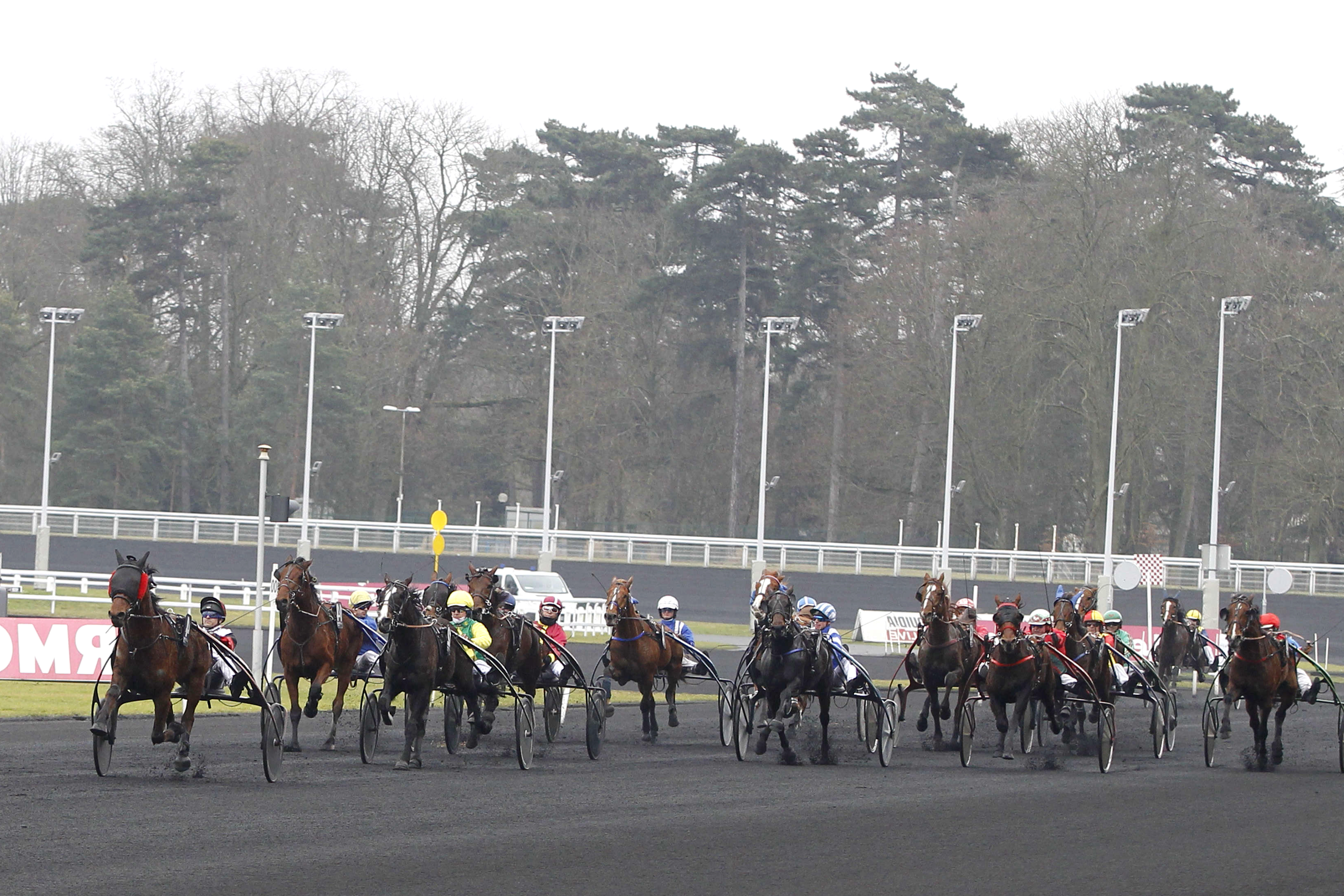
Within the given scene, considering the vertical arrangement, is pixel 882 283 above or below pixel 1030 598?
above

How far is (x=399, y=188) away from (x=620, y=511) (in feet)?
44.8

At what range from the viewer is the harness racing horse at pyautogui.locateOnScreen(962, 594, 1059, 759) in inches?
614

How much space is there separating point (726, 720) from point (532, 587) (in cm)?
1917

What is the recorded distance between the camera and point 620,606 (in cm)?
1769

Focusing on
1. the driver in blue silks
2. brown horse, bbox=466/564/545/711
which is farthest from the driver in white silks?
the driver in blue silks

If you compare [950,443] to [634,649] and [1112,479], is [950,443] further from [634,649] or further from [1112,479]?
[634,649]

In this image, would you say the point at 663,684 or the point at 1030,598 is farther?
the point at 1030,598

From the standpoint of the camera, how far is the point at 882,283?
176 ft

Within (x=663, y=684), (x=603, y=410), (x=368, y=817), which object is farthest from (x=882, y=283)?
(x=368, y=817)

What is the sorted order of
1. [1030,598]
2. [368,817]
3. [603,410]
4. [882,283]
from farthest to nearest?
[603,410]
[882,283]
[1030,598]
[368,817]

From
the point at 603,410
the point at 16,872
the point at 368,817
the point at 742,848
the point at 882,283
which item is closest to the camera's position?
the point at 16,872

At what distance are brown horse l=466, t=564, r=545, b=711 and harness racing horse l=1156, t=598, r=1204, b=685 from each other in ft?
38.8

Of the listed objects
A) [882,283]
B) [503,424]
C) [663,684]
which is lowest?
[663,684]

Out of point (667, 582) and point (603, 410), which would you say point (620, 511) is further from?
point (667, 582)
